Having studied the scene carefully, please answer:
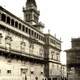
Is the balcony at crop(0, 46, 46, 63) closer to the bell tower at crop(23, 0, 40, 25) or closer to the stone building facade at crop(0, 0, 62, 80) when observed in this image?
the stone building facade at crop(0, 0, 62, 80)

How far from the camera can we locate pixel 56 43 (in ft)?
192

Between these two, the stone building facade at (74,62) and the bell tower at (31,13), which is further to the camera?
the bell tower at (31,13)

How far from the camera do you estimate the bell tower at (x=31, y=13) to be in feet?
180

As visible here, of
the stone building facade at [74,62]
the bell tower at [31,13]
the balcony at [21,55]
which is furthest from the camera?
the bell tower at [31,13]

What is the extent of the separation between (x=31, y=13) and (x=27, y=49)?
15.4m

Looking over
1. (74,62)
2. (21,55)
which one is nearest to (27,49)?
(21,55)

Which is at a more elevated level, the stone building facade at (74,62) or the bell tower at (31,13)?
the bell tower at (31,13)

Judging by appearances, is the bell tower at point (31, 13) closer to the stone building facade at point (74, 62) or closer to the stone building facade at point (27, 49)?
the stone building facade at point (27, 49)

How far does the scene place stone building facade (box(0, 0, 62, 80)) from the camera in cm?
3403

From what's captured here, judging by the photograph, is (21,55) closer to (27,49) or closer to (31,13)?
(27,49)

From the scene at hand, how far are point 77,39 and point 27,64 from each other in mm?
15178

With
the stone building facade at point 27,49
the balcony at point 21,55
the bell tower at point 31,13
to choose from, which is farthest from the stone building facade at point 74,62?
the bell tower at point 31,13

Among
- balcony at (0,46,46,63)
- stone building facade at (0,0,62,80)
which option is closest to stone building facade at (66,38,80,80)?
stone building facade at (0,0,62,80)

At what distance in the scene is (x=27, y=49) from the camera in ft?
140
